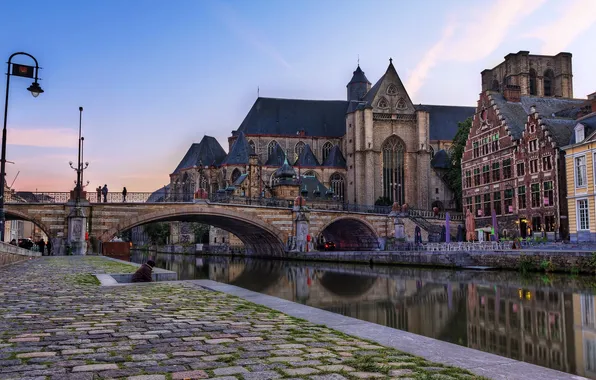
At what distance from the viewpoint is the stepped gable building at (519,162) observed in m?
37.2

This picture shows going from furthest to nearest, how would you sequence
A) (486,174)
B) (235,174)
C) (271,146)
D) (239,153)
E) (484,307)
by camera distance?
1. (271,146)
2. (239,153)
3. (235,174)
4. (486,174)
5. (484,307)

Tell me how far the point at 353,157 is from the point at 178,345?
6173 centimetres

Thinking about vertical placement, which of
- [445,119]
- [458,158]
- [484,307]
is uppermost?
[445,119]

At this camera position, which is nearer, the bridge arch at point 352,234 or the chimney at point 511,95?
the chimney at point 511,95

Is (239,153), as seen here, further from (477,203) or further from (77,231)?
(77,231)

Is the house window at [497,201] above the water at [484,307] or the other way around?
above

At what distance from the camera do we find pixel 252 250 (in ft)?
183

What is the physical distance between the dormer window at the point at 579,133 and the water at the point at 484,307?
13.4m

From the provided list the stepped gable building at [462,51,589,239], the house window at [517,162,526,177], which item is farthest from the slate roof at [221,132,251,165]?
the house window at [517,162,526,177]

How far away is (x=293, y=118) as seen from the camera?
74750 mm

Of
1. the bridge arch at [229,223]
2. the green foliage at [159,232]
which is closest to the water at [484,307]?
the bridge arch at [229,223]

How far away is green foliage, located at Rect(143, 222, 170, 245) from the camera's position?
83.9 meters

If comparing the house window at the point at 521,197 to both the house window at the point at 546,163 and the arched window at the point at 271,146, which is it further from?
the arched window at the point at 271,146

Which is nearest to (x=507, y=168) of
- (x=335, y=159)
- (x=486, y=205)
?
(x=486, y=205)
